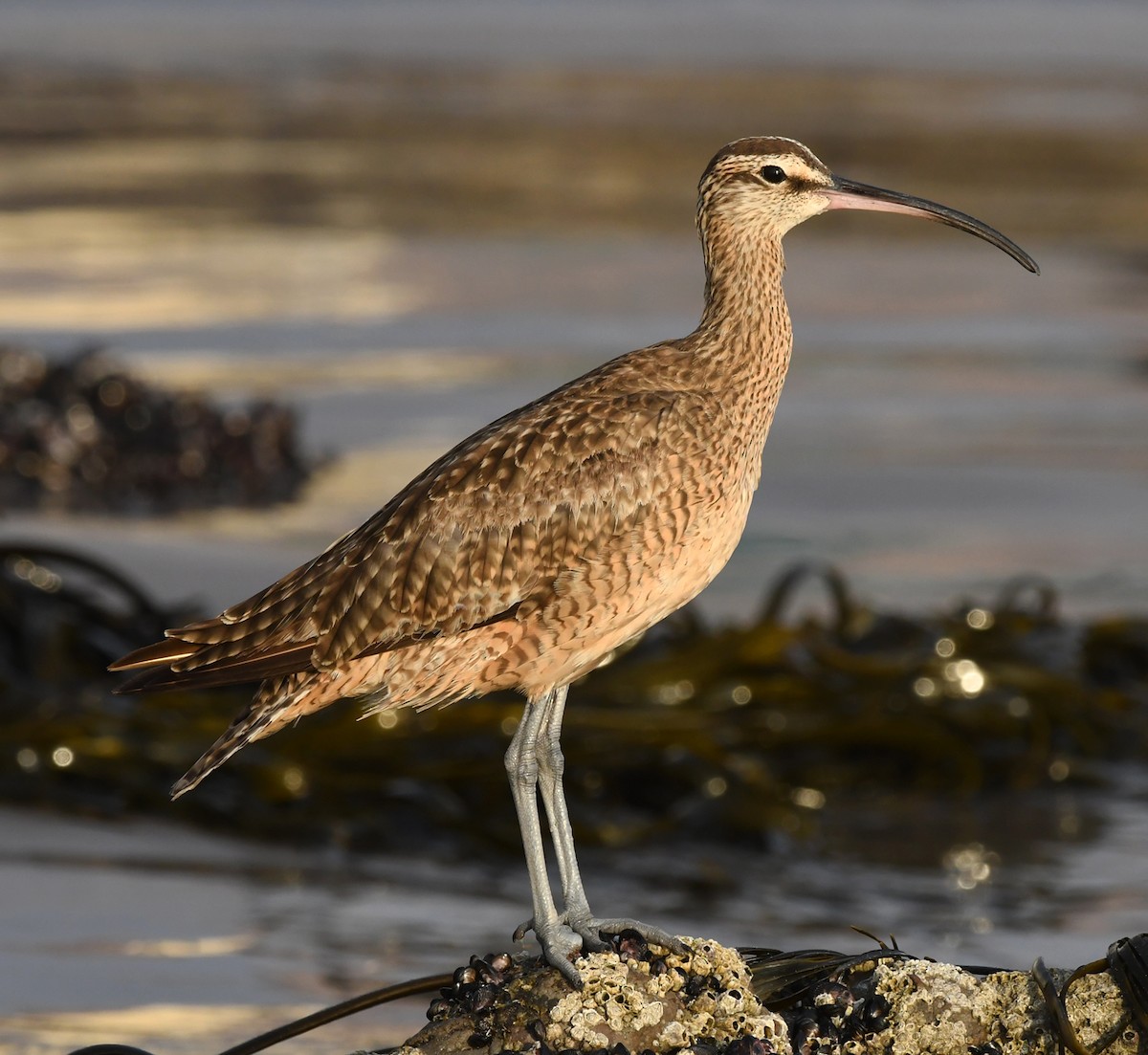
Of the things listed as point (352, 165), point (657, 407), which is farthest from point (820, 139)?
point (657, 407)

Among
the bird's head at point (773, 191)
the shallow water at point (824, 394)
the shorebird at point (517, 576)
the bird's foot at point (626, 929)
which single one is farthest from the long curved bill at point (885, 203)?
the shallow water at point (824, 394)

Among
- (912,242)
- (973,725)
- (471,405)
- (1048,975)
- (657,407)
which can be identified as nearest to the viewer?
(1048,975)

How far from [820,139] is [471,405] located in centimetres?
1121

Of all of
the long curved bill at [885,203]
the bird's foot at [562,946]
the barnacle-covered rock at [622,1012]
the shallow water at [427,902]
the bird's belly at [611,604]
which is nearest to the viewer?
the barnacle-covered rock at [622,1012]

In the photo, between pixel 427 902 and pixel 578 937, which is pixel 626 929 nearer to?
pixel 578 937

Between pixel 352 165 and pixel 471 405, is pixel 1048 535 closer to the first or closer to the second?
pixel 471 405

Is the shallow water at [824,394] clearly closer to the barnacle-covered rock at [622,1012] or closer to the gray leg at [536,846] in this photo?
the gray leg at [536,846]

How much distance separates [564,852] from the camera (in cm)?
424

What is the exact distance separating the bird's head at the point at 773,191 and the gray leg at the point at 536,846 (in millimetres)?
1091

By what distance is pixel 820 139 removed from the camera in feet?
69.7

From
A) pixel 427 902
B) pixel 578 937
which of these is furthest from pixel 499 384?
pixel 578 937

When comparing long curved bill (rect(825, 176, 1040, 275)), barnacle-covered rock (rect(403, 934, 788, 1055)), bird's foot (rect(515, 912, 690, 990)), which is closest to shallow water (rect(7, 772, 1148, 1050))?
bird's foot (rect(515, 912, 690, 990))

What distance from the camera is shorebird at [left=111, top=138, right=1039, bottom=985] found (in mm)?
4090

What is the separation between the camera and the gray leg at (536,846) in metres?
3.80
